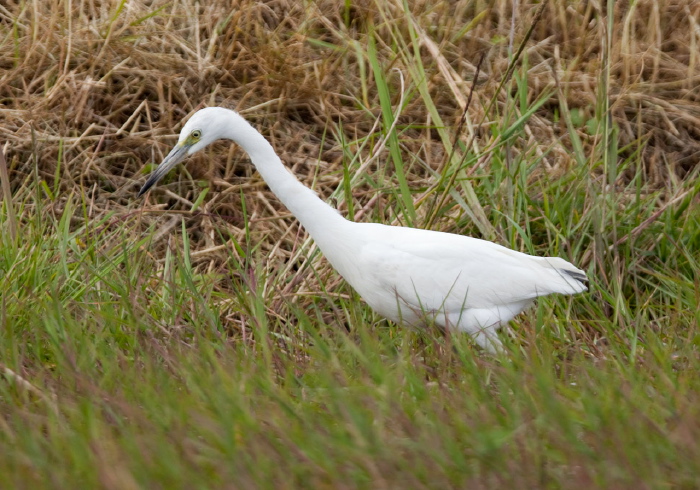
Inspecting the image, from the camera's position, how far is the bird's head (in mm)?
3588

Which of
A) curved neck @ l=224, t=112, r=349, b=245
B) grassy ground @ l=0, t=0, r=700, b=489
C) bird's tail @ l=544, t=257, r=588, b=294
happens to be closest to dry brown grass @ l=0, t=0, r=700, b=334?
grassy ground @ l=0, t=0, r=700, b=489

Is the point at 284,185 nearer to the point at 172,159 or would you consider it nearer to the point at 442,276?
the point at 172,159

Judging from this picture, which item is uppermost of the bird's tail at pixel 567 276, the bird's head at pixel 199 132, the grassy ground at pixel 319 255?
the bird's head at pixel 199 132

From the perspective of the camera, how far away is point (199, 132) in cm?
361

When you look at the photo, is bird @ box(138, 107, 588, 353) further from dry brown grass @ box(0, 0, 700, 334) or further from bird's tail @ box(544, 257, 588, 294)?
dry brown grass @ box(0, 0, 700, 334)

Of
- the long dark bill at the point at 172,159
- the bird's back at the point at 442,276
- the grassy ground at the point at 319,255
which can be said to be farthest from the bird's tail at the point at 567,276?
the long dark bill at the point at 172,159

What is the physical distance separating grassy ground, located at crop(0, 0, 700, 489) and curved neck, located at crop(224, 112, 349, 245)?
1.15 feet

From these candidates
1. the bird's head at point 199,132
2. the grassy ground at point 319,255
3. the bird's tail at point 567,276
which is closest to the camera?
the grassy ground at point 319,255

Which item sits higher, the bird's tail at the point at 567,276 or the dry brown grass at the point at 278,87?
the dry brown grass at the point at 278,87

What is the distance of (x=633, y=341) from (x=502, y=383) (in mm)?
835

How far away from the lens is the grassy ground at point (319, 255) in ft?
7.30

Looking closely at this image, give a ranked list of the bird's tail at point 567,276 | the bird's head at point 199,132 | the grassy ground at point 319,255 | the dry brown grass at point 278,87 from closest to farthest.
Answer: the grassy ground at point 319,255 → the bird's head at point 199,132 → the bird's tail at point 567,276 → the dry brown grass at point 278,87

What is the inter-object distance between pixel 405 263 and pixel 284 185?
53 centimetres

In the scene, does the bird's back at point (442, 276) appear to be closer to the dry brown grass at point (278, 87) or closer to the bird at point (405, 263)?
the bird at point (405, 263)
